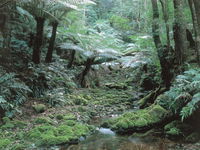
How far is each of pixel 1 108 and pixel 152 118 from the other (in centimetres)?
312

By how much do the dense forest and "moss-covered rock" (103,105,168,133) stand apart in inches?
0.8

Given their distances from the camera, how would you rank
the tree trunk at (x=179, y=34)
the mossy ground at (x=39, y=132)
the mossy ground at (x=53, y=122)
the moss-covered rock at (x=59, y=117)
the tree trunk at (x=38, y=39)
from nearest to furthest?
the mossy ground at (x=39, y=132), the mossy ground at (x=53, y=122), the moss-covered rock at (x=59, y=117), the tree trunk at (x=179, y=34), the tree trunk at (x=38, y=39)

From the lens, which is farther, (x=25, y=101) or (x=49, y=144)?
(x=25, y=101)

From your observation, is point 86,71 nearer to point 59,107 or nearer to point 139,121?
point 59,107

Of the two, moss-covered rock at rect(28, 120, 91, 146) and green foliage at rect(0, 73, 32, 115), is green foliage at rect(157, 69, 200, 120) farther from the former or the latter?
Result: green foliage at rect(0, 73, 32, 115)

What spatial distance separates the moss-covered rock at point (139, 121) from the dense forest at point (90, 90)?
0.07 ft

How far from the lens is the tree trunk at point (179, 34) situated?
5.74m

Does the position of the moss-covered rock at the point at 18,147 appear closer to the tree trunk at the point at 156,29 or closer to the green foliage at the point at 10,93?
the green foliage at the point at 10,93

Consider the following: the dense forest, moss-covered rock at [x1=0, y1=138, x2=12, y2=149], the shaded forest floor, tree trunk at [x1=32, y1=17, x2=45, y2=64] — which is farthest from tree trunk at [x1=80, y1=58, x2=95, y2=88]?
moss-covered rock at [x1=0, y1=138, x2=12, y2=149]

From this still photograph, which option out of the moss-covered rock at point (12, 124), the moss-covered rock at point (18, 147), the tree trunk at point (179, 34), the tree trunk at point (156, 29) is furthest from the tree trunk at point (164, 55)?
the moss-covered rock at point (18, 147)

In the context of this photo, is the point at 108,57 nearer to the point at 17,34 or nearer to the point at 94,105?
the point at 94,105

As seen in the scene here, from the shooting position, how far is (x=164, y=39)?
→ 726 cm

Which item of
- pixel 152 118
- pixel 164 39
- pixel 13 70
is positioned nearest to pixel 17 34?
pixel 13 70

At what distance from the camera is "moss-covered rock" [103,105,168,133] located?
15.8ft
